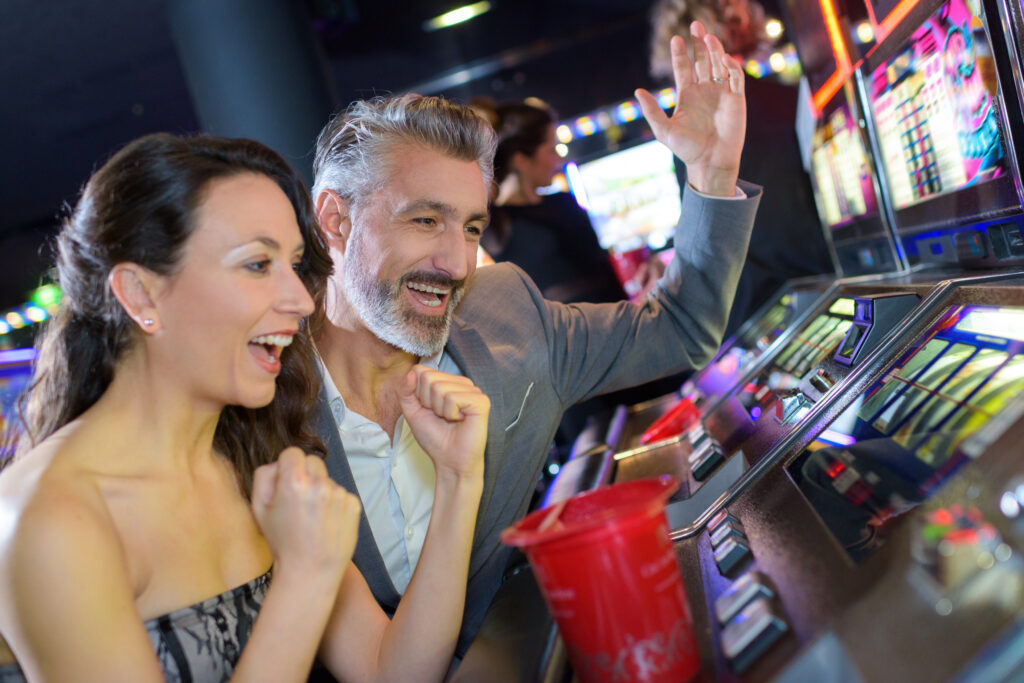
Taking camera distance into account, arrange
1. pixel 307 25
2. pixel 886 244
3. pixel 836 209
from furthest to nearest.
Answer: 1. pixel 307 25
2. pixel 836 209
3. pixel 886 244

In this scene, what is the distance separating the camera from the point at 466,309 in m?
1.68

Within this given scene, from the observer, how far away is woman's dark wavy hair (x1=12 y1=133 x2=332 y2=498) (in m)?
1.03

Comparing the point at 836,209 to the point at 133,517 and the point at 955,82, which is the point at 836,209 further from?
the point at 133,517

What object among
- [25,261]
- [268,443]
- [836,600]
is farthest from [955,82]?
[25,261]

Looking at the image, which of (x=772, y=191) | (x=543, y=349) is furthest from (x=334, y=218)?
(x=772, y=191)

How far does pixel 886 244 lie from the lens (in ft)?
5.76

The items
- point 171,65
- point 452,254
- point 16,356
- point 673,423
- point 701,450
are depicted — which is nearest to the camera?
point 701,450

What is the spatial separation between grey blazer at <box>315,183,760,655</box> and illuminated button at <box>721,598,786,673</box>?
2.43 feet

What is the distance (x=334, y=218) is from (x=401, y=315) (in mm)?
325

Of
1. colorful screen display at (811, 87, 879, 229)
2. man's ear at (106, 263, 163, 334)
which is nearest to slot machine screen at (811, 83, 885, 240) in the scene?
colorful screen display at (811, 87, 879, 229)

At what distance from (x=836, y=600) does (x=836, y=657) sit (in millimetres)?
71

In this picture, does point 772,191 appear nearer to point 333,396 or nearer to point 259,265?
point 333,396

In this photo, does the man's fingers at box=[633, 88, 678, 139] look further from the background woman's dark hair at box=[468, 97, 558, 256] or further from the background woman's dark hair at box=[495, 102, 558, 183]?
the background woman's dark hair at box=[495, 102, 558, 183]

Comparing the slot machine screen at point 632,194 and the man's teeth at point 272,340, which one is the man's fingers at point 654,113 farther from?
the slot machine screen at point 632,194
